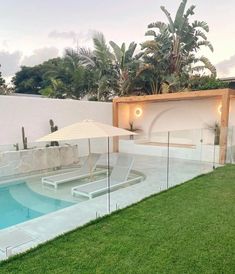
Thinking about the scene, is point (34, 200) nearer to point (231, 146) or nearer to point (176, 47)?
point (231, 146)

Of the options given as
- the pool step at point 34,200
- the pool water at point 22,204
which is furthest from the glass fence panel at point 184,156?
the pool water at point 22,204

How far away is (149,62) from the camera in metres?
17.0

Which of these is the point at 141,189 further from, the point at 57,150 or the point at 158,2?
the point at 158,2

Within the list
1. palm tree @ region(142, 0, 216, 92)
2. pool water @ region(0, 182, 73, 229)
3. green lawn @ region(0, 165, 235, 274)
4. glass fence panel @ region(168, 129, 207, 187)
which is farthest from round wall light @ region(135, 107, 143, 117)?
green lawn @ region(0, 165, 235, 274)

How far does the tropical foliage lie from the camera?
16.1m

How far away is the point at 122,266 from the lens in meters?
3.60

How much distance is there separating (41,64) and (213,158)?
1054 inches

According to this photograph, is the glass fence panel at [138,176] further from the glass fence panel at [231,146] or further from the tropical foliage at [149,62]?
the tropical foliage at [149,62]

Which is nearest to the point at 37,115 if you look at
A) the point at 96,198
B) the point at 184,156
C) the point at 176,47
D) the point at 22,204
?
the point at 22,204

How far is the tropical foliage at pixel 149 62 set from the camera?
1612 centimetres

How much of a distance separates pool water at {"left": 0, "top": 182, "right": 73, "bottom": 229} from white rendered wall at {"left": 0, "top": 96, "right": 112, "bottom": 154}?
3306mm

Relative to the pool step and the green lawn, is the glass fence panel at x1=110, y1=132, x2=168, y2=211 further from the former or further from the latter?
the pool step

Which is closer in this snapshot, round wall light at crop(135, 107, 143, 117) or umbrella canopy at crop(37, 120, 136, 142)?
umbrella canopy at crop(37, 120, 136, 142)

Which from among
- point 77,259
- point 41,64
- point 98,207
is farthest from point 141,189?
point 41,64
